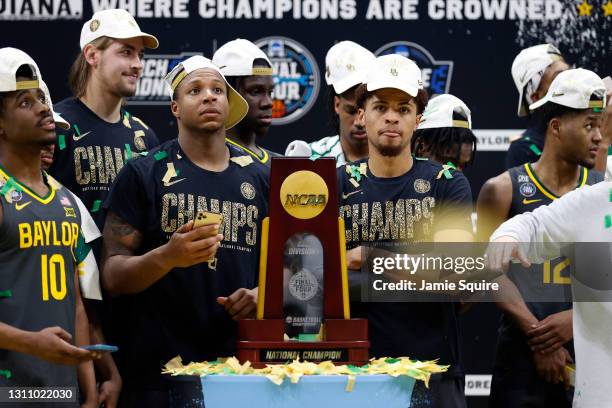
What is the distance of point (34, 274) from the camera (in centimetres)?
385

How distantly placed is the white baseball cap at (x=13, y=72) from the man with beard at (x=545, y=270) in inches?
71.1

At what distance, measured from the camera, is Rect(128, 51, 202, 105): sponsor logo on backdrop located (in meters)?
6.23

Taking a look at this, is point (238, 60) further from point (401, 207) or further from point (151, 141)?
point (401, 207)

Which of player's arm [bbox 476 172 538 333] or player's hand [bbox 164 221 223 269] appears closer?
player's hand [bbox 164 221 223 269]

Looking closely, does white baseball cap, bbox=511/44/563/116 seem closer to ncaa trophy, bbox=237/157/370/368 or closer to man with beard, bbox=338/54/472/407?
man with beard, bbox=338/54/472/407

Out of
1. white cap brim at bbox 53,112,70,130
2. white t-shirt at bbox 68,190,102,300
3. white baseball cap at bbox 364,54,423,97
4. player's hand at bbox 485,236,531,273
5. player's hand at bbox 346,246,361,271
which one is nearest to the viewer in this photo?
player's hand at bbox 485,236,531,273

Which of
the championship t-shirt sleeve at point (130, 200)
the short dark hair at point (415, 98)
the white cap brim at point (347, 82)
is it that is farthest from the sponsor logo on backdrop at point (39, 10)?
the championship t-shirt sleeve at point (130, 200)

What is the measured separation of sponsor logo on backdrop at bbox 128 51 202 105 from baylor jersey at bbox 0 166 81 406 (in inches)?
90.7

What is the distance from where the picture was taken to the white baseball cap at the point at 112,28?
200 inches

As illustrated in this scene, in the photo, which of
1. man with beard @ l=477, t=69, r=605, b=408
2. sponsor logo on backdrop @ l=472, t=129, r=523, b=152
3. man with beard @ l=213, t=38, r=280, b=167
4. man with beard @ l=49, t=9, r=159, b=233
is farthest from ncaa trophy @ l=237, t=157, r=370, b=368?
sponsor logo on backdrop @ l=472, t=129, r=523, b=152

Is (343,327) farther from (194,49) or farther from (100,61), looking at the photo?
(194,49)

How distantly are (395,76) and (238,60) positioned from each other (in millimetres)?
1178

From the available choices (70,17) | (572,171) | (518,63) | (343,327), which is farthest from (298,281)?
(70,17)

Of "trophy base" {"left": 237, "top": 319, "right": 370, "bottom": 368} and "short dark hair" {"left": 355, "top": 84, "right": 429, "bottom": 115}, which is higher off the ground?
"short dark hair" {"left": 355, "top": 84, "right": 429, "bottom": 115}
